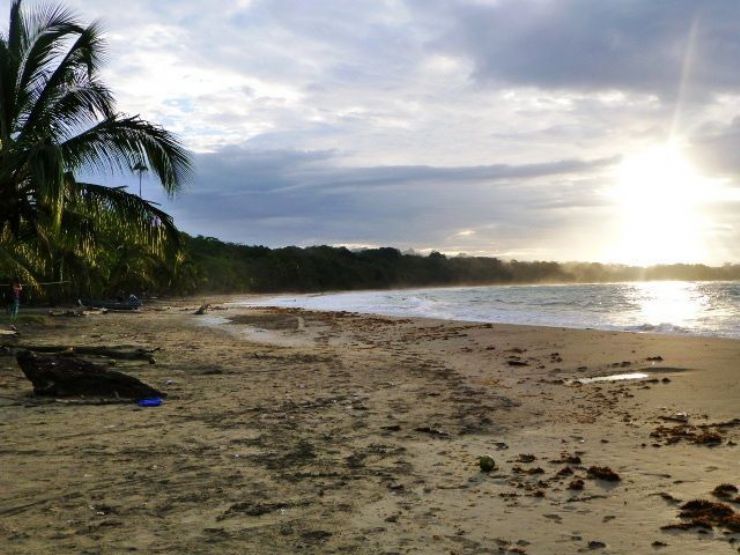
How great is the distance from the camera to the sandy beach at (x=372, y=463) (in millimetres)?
3779

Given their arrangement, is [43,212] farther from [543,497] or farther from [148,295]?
[148,295]

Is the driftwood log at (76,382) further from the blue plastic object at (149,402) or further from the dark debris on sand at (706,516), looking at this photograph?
the dark debris on sand at (706,516)

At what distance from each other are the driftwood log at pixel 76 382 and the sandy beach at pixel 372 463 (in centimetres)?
25

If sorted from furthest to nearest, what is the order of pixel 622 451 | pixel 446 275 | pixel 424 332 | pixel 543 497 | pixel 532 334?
1. pixel 446 275
2. pixel 424 332
3. pixel 532 334
4. pixel 622 451
5. pixel 543 497

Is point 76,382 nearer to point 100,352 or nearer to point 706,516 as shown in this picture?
point 100,352

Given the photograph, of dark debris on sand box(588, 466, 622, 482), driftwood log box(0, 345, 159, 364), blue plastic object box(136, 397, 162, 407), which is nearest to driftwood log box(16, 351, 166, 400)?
blue plastic object box(136, 397, 162, 407)

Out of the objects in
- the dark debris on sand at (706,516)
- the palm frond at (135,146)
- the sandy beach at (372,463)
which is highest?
the palm frond at (135,146)

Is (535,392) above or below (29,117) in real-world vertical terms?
below

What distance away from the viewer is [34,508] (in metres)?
4.05

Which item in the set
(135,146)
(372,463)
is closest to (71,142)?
(135,146)

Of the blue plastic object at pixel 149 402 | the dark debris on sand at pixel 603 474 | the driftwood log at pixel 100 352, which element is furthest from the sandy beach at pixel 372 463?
the driftwood log at pixel 100 352

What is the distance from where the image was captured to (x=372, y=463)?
5.32m

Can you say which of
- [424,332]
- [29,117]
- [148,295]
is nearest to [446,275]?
[148,295]

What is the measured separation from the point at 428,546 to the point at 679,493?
6.89ft
